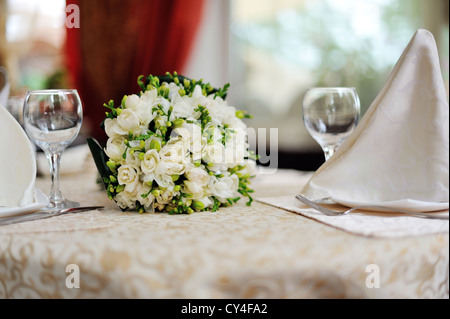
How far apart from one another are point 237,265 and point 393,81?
490mm

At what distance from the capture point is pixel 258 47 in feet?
12.7

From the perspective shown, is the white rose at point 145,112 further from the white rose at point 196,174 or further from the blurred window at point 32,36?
the blurred window at point 32,36

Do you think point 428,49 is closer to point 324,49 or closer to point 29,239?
point 29,239

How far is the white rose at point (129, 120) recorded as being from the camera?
0.94 metres

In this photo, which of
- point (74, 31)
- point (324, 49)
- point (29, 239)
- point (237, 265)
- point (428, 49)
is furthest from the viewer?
point (74, 31)

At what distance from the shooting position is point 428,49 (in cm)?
89

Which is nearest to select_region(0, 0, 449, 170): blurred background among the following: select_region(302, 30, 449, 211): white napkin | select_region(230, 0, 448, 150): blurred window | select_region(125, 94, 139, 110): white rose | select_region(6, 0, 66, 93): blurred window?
select_region(230, 0, 448, 150): blurred window

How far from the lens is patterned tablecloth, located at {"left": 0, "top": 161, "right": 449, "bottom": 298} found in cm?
63

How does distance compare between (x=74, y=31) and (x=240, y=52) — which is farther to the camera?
(x=74, y=31)

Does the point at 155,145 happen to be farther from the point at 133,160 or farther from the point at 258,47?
the point at 258,47

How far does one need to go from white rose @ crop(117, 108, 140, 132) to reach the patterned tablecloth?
0.22 m

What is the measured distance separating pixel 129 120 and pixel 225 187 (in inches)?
8.7

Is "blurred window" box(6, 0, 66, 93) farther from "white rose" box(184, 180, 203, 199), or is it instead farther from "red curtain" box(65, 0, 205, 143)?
"white rose" box(184, 180, 203, 199)
